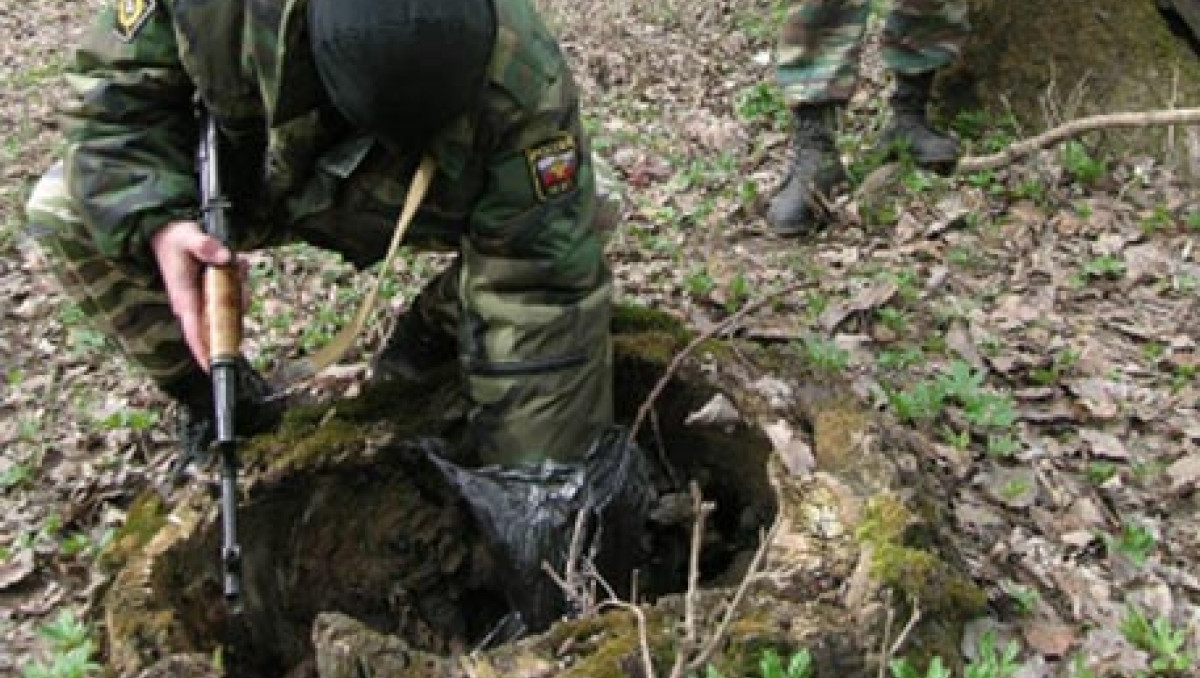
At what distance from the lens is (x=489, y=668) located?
2.15 meters

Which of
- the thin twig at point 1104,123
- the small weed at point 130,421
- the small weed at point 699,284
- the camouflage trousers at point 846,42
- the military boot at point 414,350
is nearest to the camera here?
the thin twig at point 1104,123

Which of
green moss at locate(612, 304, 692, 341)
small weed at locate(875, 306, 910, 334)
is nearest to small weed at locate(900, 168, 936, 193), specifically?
small weed at locate(875, 306, 910, 334)

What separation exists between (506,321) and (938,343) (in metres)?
1.52

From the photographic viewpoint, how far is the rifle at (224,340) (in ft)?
7.54

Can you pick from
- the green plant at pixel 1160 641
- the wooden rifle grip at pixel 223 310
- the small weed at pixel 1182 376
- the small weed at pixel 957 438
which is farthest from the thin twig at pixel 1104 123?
the wooden rifle grip at pixel 223 310

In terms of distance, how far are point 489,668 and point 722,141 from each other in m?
3.39

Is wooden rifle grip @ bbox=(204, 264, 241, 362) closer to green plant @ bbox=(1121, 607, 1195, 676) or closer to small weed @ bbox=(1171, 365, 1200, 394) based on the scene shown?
green plant @ bbox=(1121, 607, 1195, 676)

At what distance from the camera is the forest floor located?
290cm

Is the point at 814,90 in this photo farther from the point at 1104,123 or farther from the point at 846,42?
the point at 1104,123

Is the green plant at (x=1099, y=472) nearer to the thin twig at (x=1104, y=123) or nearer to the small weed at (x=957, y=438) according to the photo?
the small weed at (x=957, y=438)

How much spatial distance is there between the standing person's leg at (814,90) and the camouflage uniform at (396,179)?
66.6 inches

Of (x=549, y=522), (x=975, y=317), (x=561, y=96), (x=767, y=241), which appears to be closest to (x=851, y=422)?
(x=549, y=522)

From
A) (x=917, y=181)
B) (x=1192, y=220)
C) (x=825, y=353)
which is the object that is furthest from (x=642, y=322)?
(x=1192, y=220)

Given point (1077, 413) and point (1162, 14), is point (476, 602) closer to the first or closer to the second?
point (1077, 413)
